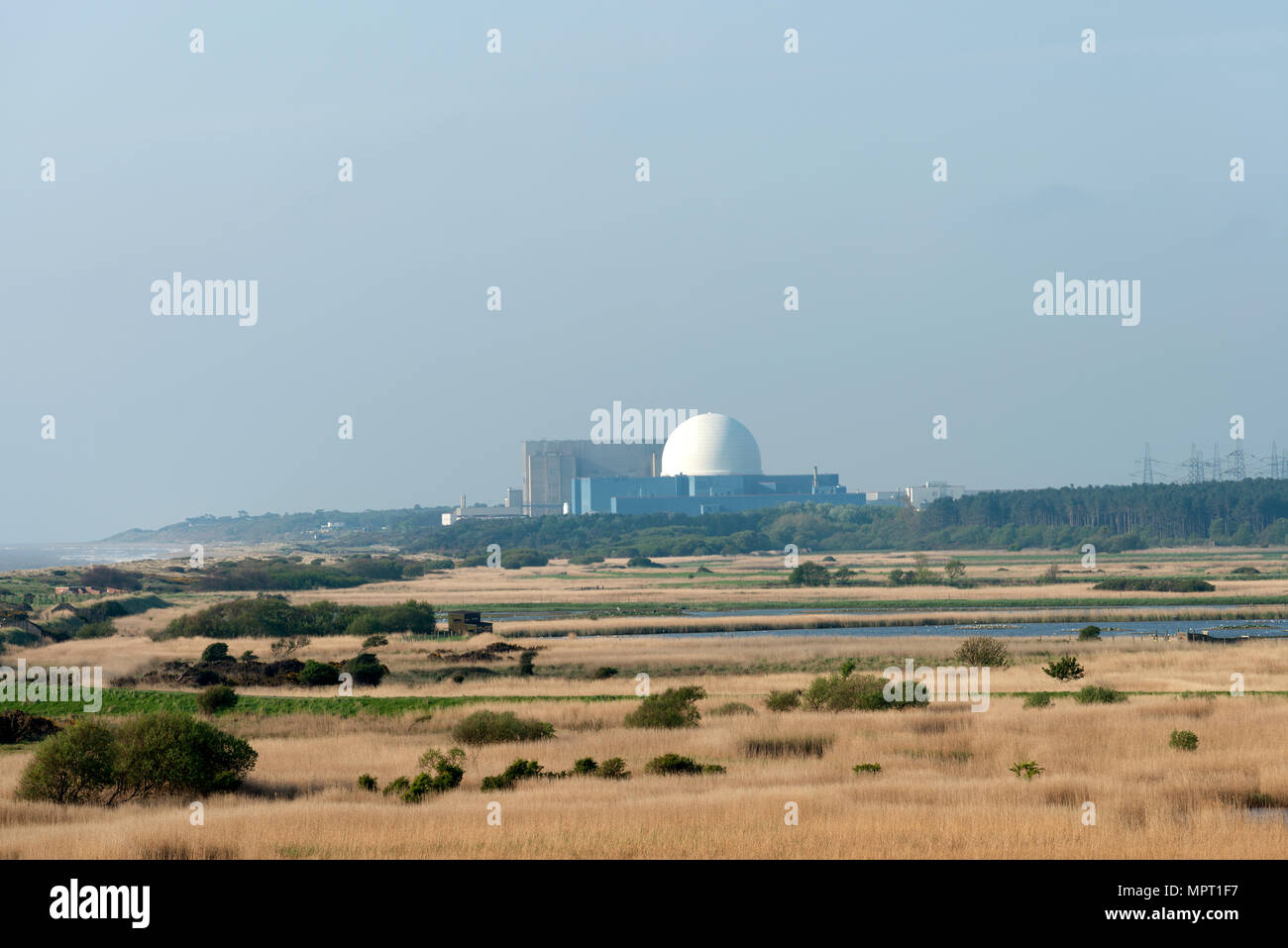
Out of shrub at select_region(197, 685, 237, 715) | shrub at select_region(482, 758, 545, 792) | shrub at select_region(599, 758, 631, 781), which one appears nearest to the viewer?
shrub at select_region(482, 758, 545, 792)

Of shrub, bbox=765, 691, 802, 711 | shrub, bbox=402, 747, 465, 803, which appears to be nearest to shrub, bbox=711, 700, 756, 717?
shrub, bbox=765, 691, 802, 711

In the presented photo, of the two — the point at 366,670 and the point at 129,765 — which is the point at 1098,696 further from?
the point at 129,765

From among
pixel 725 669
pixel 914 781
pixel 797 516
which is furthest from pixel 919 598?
pixel 797 516

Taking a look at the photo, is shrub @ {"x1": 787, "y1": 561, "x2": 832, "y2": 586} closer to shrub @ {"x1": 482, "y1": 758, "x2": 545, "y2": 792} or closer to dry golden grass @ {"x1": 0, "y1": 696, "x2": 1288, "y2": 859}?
dry golden grass @ {"x1": 0, "y1": 696, "x2": 1288, "y2": 859}
